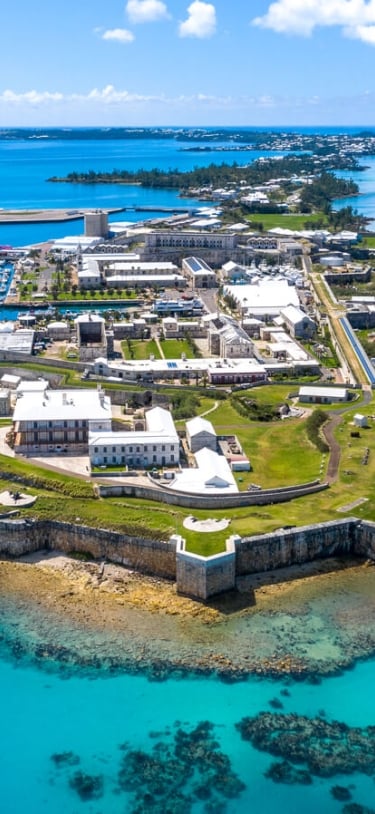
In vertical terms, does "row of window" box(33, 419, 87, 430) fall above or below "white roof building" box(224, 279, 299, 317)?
below

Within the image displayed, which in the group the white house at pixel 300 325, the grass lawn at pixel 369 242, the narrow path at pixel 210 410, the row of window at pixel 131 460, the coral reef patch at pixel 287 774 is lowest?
the coral reef patch at pixel 287 774

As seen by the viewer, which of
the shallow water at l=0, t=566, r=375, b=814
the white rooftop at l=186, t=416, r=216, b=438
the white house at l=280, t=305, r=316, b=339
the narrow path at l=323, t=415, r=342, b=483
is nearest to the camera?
the shallow water at l=0, t=566, r=375, b=814

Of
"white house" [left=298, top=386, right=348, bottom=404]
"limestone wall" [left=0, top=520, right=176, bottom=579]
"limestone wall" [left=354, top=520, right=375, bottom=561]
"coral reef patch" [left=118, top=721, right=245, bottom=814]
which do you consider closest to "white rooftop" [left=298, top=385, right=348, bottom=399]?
"white house" [left=298, top=386, right=348, bottom=404]

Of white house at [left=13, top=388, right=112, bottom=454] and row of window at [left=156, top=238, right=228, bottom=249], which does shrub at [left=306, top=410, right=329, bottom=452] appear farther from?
row of window at [left=156, top=238, right=228, bottom=249]

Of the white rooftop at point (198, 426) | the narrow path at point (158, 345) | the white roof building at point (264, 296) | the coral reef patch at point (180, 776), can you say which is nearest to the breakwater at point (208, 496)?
the white rooftop at point (198, 426)

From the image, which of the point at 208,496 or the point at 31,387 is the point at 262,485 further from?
the point at 31,387

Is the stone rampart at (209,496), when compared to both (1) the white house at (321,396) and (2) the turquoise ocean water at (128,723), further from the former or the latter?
(1) the white house at (321,396)

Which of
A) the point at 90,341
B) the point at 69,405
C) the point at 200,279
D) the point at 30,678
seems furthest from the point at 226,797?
the point at 200,279

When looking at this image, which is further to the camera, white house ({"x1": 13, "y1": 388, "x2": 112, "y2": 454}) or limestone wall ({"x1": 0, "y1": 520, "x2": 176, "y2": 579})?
white house ({"x1": 13, "y1": 388, "x2": 112, "y2": 454})
